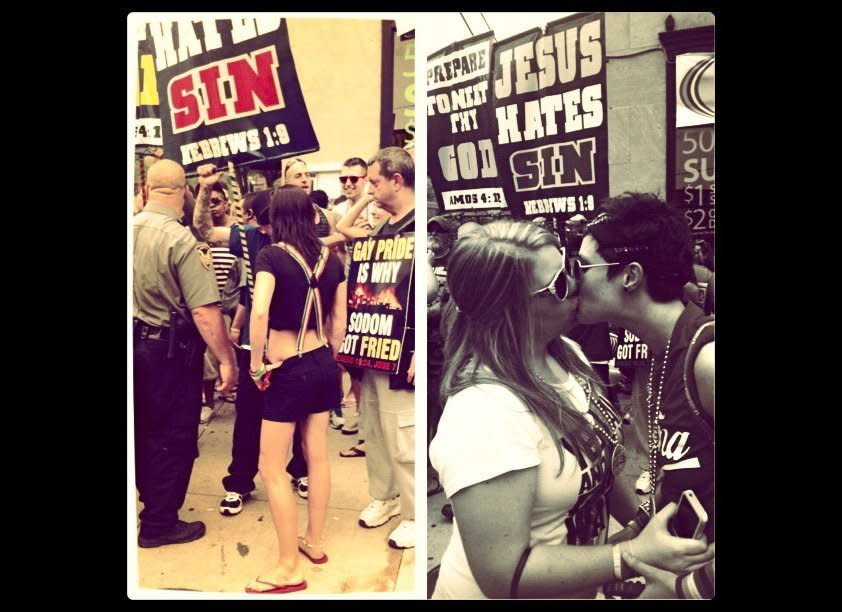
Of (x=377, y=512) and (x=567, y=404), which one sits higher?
(x=567, y=404)

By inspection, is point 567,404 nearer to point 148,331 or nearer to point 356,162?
point 356,162

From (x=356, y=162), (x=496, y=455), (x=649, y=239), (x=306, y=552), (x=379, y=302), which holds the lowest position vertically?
(x=306, y=552)

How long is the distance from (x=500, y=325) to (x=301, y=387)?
887mm

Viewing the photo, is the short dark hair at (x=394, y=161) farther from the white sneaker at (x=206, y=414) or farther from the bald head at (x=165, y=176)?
the white sneaker at (x=206, y=414)

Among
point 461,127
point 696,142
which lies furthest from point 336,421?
point 696,142

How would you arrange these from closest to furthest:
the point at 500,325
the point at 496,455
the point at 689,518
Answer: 1. the point at 496,455
2. the point at 500,325
3. the point at 689,518

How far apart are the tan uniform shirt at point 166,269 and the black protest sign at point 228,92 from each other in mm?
276

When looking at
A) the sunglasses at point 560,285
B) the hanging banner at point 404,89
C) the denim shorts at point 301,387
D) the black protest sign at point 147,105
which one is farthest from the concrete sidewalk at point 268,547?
the hanging banner at point 404,89

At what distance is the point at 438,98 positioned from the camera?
3.81 m

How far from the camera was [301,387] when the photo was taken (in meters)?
3.79

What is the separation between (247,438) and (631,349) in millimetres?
1714

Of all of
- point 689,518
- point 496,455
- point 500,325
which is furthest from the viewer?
point 689,518

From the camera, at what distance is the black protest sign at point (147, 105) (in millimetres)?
3799

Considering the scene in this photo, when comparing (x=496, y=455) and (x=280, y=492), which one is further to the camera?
(x=280, y=492)
